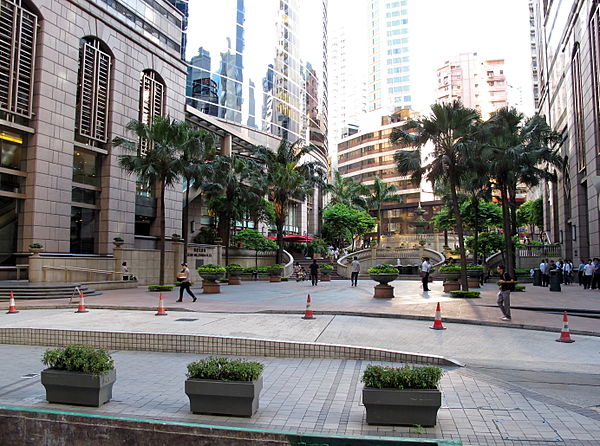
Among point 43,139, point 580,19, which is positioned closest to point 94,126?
point 43,139

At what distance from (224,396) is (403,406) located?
2.00m

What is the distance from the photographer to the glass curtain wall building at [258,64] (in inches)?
2156

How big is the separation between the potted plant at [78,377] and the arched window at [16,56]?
2563 cm

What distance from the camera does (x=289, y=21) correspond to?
232 feet

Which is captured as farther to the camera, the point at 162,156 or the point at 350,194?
the point at 350,194

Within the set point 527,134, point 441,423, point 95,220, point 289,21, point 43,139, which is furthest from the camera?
point 289,21

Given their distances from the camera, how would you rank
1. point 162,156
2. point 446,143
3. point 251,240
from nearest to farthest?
point 446,143, point 162,156, point 251,240

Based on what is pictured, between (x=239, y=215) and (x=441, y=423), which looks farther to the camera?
(x=239, y=215)

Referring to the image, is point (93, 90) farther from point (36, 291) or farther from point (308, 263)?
point (308, 263)

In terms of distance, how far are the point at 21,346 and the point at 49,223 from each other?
2062 cm

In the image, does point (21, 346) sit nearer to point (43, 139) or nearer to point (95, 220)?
point (43, 139)

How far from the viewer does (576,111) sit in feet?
112

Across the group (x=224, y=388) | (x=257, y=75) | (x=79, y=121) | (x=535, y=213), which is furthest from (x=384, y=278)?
(x=535, y=213)

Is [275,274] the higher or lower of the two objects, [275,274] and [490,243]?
the lower
